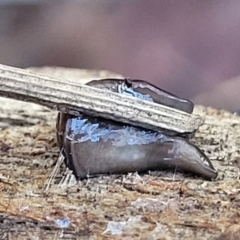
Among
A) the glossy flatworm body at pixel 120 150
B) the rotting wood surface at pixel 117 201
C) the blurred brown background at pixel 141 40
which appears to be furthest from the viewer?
the blurred brown background at pixel 141 40

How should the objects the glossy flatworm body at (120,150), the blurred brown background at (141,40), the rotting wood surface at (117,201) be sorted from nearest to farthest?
the rotting wood surface at (117,201), the glossy flatworm body at (120,150), the blurred brown background at (141,40)

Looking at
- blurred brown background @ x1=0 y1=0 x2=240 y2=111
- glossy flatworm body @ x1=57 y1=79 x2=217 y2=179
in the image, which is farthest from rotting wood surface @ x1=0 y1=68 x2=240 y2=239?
blurred brown background @ x1=0 y1=0 x2=240 y2=111

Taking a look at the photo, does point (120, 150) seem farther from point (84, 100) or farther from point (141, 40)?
point (141, 40)

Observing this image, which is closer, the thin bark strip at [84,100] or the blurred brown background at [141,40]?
the thin bark strip at [84,100]

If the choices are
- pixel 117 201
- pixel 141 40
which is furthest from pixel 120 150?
pixel 141 40

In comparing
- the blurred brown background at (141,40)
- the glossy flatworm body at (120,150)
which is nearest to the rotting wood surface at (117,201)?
the glossy flatworm body at (120,150)

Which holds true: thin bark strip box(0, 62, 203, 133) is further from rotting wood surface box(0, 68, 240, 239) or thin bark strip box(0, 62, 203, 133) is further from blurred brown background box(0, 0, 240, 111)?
blurred brown background box(0, 0, 240, 111)

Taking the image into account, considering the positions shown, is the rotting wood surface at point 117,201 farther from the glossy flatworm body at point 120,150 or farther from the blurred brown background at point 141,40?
the blurred brown background at point 141,40
